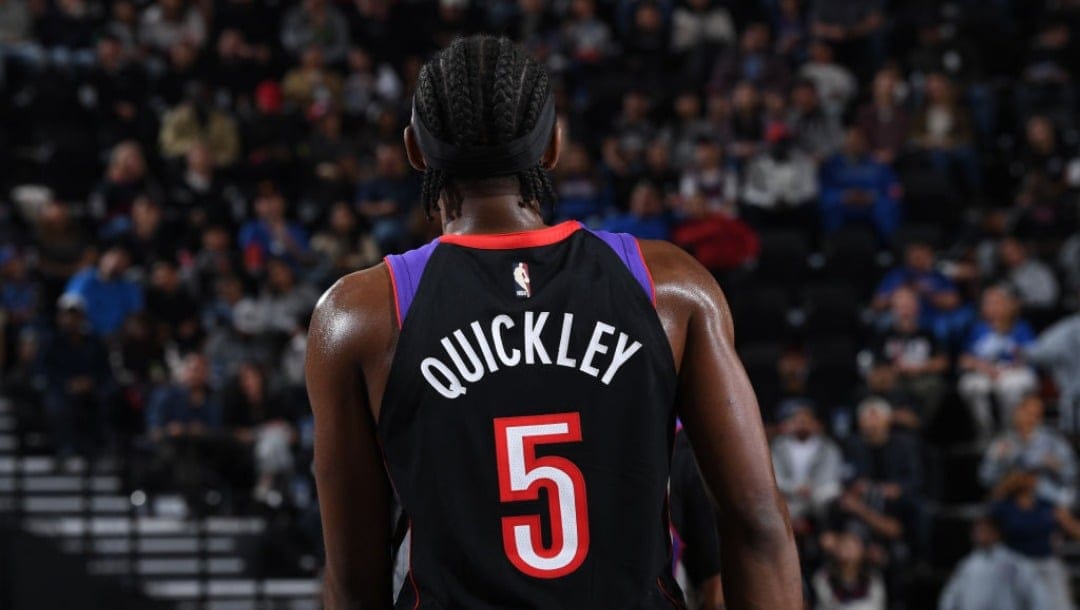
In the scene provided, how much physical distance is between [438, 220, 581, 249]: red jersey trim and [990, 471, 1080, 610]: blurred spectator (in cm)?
882

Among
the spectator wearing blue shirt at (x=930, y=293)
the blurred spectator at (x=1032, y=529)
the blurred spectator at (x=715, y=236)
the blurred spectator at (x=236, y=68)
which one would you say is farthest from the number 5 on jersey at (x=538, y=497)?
the blurred spectator at (x=236, y=68)

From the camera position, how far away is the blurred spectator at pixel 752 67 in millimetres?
15445

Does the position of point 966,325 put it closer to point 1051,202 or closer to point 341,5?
point 1051,202

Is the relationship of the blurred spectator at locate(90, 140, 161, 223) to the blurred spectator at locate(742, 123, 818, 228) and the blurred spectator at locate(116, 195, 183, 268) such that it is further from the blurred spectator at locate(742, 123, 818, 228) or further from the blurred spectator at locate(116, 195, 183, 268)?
the blurred spectator at locate(742, 123, 818, 228)

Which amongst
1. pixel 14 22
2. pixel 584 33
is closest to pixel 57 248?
pixel 14 22

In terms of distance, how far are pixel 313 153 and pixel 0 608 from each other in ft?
17.5

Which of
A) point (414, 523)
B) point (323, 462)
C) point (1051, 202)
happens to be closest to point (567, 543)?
point (414, 523)

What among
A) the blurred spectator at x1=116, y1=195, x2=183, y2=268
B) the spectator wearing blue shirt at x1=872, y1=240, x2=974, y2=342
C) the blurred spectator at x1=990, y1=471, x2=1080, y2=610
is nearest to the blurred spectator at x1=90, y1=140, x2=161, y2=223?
the blurred spectator at x1=116, y1=195, x2=183, y2=268

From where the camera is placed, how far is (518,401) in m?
2.35

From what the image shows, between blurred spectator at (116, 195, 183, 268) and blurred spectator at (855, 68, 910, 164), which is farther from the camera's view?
blurred spectator at (855, 68, 910, 164)

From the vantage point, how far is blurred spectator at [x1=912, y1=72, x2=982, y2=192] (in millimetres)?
14602

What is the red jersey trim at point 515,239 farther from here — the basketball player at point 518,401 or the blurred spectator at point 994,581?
the blurred spectator at point 994,581

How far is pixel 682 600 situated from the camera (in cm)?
245

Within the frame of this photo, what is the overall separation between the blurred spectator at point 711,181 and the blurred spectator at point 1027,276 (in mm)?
2232
